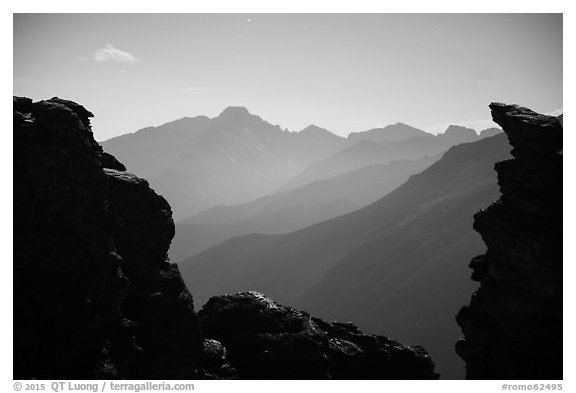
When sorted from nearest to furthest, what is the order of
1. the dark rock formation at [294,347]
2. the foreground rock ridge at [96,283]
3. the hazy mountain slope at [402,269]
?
1. the foreground rock ridge at [96,283]
2. the dark rock formation at [294,347]
3. the hazy mountain slope at [402,269]

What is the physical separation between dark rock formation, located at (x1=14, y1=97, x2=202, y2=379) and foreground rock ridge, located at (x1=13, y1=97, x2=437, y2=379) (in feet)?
0.19

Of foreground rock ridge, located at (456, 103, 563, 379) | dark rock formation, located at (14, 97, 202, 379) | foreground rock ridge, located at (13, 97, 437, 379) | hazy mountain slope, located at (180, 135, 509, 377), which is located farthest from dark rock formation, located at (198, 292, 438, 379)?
hazy mountain slope, located at (180, 135, 509, 377)

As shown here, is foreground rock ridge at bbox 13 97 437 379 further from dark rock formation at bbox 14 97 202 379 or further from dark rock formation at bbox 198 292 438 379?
dark rock formation at bbox 198 292 438 379

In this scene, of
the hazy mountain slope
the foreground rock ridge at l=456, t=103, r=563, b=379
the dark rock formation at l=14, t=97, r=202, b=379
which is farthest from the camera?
the hazy mountain slope

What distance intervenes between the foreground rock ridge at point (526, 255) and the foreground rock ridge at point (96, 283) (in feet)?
48.3

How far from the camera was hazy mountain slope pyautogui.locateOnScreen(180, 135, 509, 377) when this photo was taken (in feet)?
374

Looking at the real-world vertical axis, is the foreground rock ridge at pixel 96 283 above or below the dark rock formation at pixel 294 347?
above

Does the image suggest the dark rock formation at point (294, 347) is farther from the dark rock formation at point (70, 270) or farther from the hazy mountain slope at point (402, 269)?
the hazy mountain slope at point (402, 269)

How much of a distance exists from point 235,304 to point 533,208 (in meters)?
27.8

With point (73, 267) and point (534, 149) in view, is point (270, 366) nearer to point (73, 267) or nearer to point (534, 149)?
point (73, 267)

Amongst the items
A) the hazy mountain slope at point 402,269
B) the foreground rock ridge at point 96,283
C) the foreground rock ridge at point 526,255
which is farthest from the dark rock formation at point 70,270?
the hazy mountain slope at point 402,269

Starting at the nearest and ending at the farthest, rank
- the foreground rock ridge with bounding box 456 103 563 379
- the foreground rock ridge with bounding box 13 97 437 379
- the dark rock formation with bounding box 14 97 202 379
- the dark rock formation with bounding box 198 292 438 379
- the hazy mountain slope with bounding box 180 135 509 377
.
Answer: the dark rock formation with bounding box 14 97 202 379 < the foreground rock ridge with bounding box 13 97 437 379 < the foreground rock ridge with bounding box 456 103 563 379 < the dark rock formation with bounding box 198 292 438 379 < the hazy mountain slope with bounding box 180 135 509 377

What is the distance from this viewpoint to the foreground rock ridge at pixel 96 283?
Answer: 68.9 feet

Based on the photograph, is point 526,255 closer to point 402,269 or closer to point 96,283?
point 96,283
